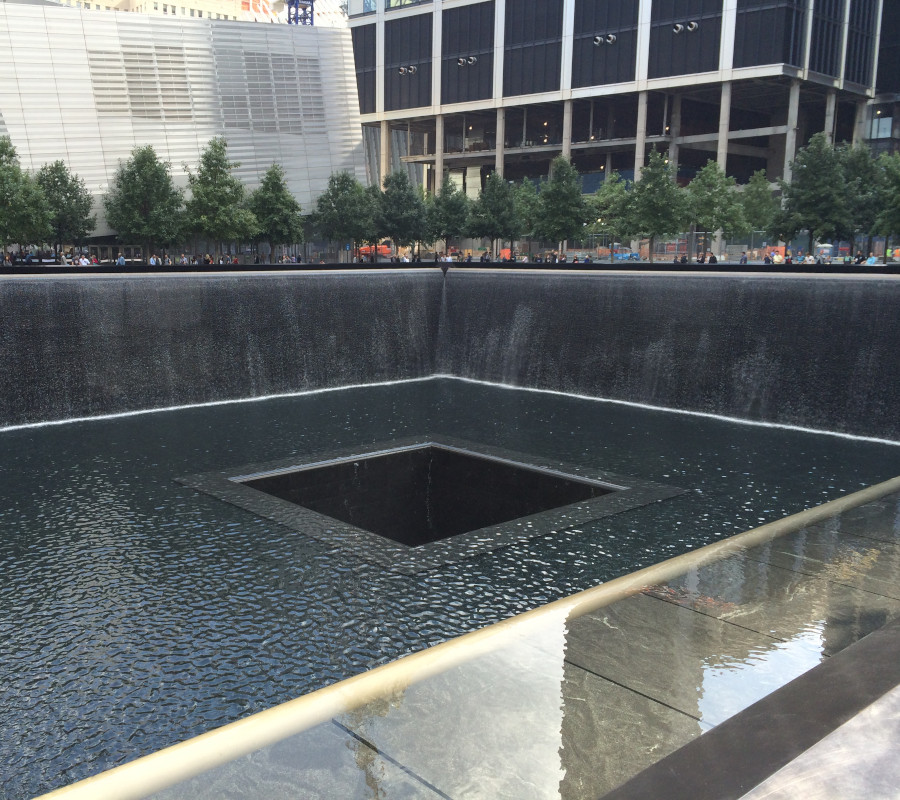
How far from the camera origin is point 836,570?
5.75 meters

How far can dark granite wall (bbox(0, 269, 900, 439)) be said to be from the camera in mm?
13133

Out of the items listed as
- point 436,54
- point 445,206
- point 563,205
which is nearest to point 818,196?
point 563,205

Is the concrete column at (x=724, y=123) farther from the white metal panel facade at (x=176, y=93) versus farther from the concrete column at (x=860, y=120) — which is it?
the white metal panel facade at (x=176, y=93)

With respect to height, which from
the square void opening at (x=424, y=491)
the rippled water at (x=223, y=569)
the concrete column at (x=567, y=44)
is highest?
the concrete column at (x=567, y=44)

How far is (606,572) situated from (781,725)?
3.73 metres

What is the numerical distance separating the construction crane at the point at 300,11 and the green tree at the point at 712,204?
3746 cm

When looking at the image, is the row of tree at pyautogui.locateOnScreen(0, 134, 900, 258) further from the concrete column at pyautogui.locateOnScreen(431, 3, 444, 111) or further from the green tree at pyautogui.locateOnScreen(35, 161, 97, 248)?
the concrete column at pyautogui.locateOnScreen(431, 3, 444, 111)

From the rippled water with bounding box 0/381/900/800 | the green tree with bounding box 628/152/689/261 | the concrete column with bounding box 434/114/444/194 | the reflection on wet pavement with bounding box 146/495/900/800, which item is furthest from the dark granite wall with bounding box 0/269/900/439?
the concrete column with bounding box 434/114/444/194

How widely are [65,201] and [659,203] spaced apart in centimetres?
2351

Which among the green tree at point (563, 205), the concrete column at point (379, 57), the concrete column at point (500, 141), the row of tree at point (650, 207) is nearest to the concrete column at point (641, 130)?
the row of tree at point (650, 207)

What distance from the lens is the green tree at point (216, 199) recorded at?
34.0m

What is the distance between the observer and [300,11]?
65750 mm

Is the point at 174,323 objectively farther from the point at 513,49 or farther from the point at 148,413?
the point at 513,49

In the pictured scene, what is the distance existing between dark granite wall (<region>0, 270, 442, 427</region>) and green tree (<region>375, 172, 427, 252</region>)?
2111 centimetres
